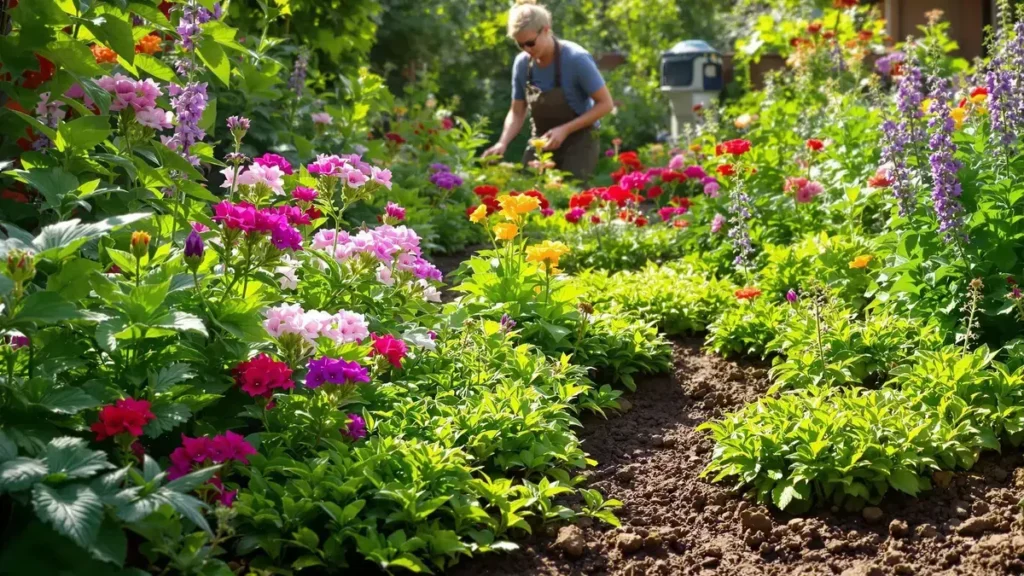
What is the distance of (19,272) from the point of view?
85.7 inches

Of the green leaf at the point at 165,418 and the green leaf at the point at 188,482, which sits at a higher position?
the green leaf at the point at 165,418

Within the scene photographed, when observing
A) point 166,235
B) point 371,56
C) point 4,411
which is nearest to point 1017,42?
point 166,235

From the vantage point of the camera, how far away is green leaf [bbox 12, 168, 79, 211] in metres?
2.73

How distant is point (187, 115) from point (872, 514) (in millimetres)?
2327

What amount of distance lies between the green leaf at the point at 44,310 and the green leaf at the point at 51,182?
1.71 ft

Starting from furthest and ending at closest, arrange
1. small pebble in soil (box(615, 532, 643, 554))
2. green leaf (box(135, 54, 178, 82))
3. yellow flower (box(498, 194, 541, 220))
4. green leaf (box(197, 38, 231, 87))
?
yellow flower (box(498, 194, 541, 220)) → green leaf (box(135, 54, 178, 82)) → green leaf (box(197, 38, 231, 87)) → small pebble in soil (box(615, 532, 643, 554))

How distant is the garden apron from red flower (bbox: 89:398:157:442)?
233 inches

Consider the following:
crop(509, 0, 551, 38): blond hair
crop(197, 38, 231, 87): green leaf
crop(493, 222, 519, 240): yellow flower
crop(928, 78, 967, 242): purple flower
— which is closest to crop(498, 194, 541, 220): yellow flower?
crop(493, 222, 519, 240): yellow flower

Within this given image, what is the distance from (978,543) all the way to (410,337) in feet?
5.63

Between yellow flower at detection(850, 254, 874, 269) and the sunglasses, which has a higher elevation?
the sunglasses

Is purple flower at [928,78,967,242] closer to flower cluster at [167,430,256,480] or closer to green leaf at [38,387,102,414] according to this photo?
flower cluster at [167,430,256,480]

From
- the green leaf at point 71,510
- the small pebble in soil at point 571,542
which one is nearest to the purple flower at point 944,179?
the small pebble in soil at point 571,542

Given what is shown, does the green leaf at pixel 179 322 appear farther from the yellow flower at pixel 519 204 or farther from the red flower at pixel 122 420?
the yellow flower at pixel 519 204

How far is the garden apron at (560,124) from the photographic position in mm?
7898
